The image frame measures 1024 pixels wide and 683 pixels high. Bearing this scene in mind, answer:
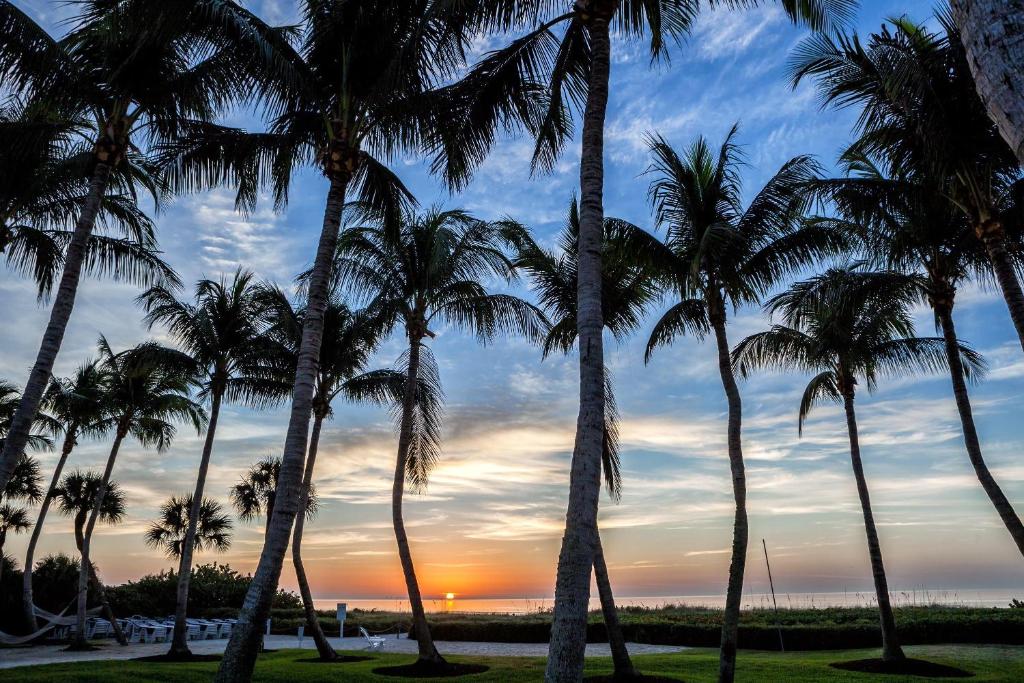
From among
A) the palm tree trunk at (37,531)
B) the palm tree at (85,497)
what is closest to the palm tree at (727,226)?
the palm tree trunk at (37,531)

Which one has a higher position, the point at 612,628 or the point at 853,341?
the point at 853,341

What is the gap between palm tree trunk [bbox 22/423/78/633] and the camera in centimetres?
2322

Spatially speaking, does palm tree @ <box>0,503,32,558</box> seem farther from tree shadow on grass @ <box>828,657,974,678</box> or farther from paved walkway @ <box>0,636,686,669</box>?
tree shadow on grass @ <box>828,657,974,678</box>

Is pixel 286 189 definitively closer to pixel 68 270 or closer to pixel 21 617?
pixel 68 270

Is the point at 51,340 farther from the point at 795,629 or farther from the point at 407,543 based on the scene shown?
the point at 795,629

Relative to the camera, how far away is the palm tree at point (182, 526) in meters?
36.1

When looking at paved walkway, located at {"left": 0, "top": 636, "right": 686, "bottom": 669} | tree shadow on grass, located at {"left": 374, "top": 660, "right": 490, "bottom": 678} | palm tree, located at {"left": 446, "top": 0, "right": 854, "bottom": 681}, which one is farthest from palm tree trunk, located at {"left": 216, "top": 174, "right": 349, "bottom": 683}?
paved walkway, located at {"left": 0, "top": 636, "right": 686, "bottom": 669}

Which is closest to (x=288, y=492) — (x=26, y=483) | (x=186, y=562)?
(x=186, y=562)

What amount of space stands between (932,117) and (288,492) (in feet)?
36.0

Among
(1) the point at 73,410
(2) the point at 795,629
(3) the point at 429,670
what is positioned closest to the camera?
(3) the point at 429,670

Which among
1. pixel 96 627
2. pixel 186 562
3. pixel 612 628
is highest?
pixel 186 562

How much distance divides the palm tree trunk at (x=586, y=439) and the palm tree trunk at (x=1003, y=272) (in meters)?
7.67

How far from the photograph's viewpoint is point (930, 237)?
13266 millimetres

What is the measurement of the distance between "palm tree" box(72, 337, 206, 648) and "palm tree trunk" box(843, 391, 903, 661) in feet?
57.6
